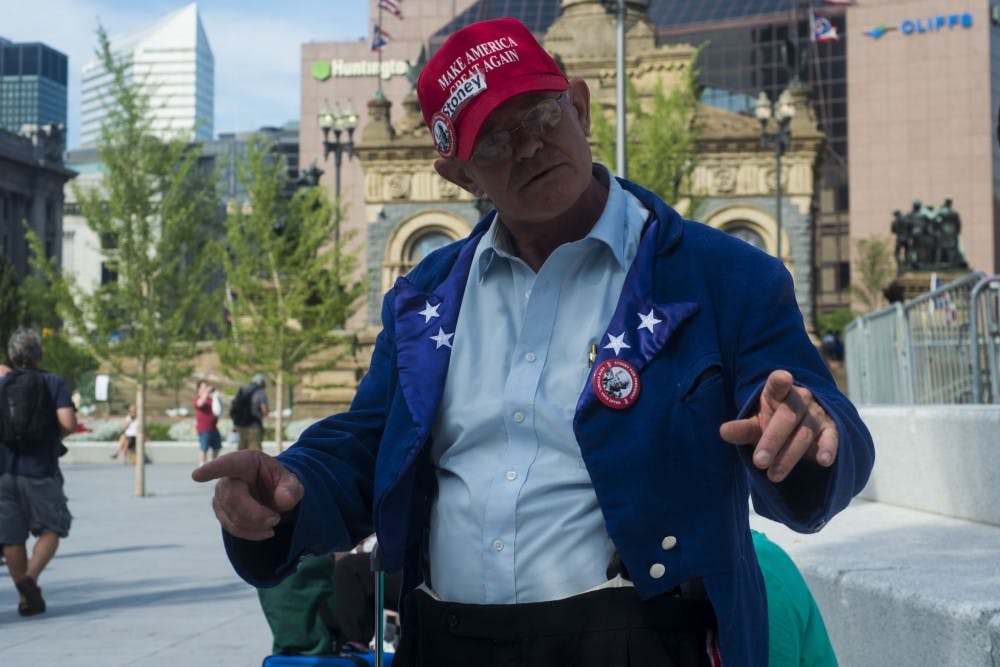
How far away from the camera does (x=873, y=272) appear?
68.1 meters

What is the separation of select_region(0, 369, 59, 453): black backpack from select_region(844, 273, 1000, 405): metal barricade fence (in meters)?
6.18

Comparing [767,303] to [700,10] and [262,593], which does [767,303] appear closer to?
[262,593]

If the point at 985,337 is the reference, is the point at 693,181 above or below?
above

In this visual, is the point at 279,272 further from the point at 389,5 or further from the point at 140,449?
the point at 389,5

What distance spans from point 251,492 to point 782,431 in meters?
A: 0.93

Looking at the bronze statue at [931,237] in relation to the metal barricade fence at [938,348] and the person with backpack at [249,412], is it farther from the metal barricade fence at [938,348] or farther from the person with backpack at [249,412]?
the metal barricade fence at [938,348]

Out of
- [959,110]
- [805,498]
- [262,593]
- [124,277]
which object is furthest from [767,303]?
[959,110]

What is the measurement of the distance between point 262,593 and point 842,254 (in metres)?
83.7

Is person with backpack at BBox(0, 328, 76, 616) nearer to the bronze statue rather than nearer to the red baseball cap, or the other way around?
the red baseball cap

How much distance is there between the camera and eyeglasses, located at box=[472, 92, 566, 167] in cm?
230

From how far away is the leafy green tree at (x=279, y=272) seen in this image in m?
29.6

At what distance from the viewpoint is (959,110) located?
81.6m

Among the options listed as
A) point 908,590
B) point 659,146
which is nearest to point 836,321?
point 659,146

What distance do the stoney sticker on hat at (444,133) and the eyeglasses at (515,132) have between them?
46 millimetres
